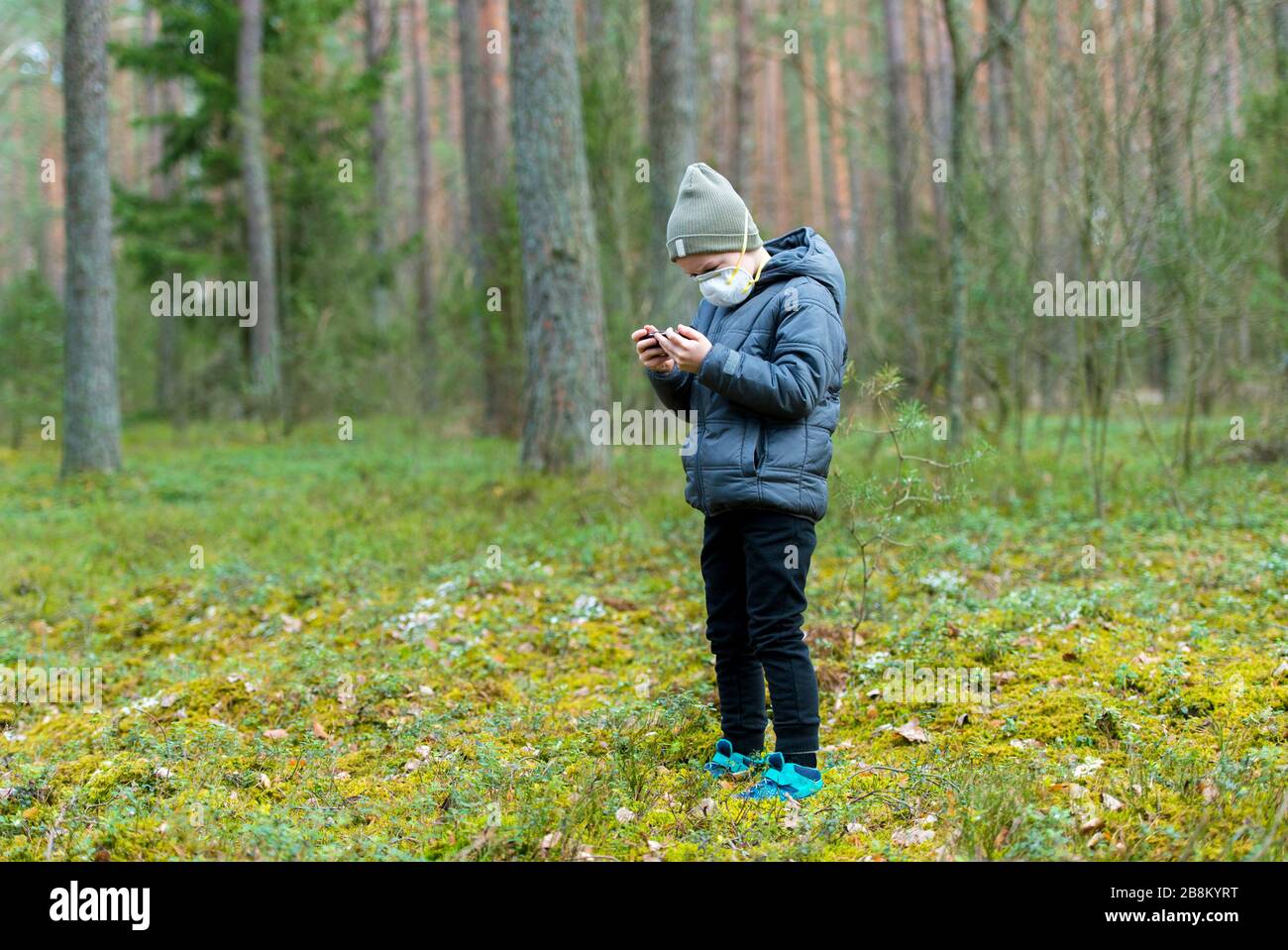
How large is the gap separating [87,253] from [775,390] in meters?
10.5

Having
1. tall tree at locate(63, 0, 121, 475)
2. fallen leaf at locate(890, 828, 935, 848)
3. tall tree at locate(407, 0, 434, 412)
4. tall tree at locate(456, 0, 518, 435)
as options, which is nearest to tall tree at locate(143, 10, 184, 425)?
tall tree at locate(407, 0, 434, 412)

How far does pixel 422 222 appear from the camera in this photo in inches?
787

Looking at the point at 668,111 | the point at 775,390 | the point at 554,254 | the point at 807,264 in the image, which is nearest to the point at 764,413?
the point at 775,390

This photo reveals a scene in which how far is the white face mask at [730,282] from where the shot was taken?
3199 mm

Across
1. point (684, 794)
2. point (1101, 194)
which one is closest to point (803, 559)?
point (684, 794)

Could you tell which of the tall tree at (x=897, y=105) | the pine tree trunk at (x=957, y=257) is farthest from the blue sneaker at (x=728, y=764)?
the tall tree at (x=897, y=105)

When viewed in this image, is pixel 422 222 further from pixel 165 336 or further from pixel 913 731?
pixel 913 731

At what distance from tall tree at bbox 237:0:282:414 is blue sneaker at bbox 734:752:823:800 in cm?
1448

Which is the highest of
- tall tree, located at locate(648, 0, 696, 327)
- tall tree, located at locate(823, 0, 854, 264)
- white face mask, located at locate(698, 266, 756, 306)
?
tall tree, located at locate(823, 0, 854, 264)

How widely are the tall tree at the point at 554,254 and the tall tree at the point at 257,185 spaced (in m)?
8.75

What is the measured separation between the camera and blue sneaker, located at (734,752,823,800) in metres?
3.16

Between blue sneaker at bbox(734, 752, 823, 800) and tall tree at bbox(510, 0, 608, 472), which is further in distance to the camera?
tall tree at bbox(510, 0, 608, 472)

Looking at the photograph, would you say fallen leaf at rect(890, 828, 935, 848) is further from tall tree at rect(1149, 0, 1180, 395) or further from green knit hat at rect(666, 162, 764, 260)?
tall tree at rect(1149, 0, 1180, 395)
